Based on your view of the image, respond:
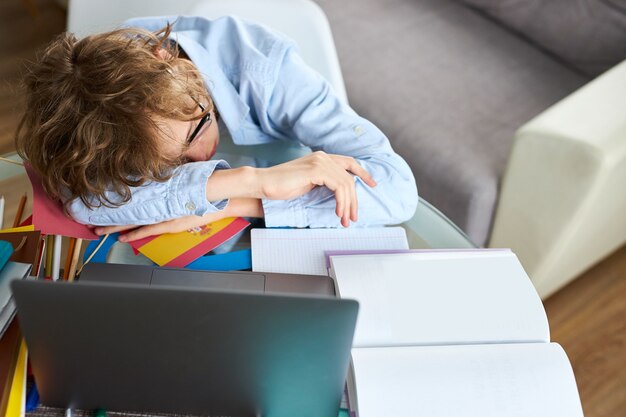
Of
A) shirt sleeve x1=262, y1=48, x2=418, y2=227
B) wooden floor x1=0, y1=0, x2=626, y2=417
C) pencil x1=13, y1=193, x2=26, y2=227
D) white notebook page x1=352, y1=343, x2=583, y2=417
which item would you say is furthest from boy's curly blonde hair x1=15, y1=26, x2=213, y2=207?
wooden floor x1=0, y1=0, x2=626, y2=417

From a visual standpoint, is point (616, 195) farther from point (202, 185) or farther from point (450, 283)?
point (202, 185)

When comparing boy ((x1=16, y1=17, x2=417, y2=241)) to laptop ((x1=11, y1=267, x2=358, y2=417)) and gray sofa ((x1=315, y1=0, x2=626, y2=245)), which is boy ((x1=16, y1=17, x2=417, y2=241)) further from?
gray sofa ((x1=315, y1=0, x2=626, y2=245))

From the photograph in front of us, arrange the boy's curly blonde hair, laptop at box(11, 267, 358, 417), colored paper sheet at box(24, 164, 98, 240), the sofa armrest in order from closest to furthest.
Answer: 1. laptop at box(11, 267, 358, 417)
2. the boy's curly blonde hair
3. colored paper sheet at box(24, 164, 98, 240)
4. the sofa armrest

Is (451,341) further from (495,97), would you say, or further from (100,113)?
(495,97)

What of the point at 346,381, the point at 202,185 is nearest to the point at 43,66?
the point at 202,185

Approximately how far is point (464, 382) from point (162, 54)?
24.1 inches

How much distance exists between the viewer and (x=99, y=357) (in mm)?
757

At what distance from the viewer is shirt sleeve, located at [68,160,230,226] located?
987 millimetres

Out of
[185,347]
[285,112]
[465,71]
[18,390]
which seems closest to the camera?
[185,347]

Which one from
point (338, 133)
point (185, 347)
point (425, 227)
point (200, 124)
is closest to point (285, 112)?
point (338, 133)

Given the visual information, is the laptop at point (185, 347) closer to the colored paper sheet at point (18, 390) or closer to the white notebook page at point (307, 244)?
the colored paper sheet at point (18, 390)

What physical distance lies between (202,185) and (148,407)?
0.32 m

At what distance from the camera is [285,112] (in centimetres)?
117

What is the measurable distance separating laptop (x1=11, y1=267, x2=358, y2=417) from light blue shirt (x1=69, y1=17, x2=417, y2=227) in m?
0.31
